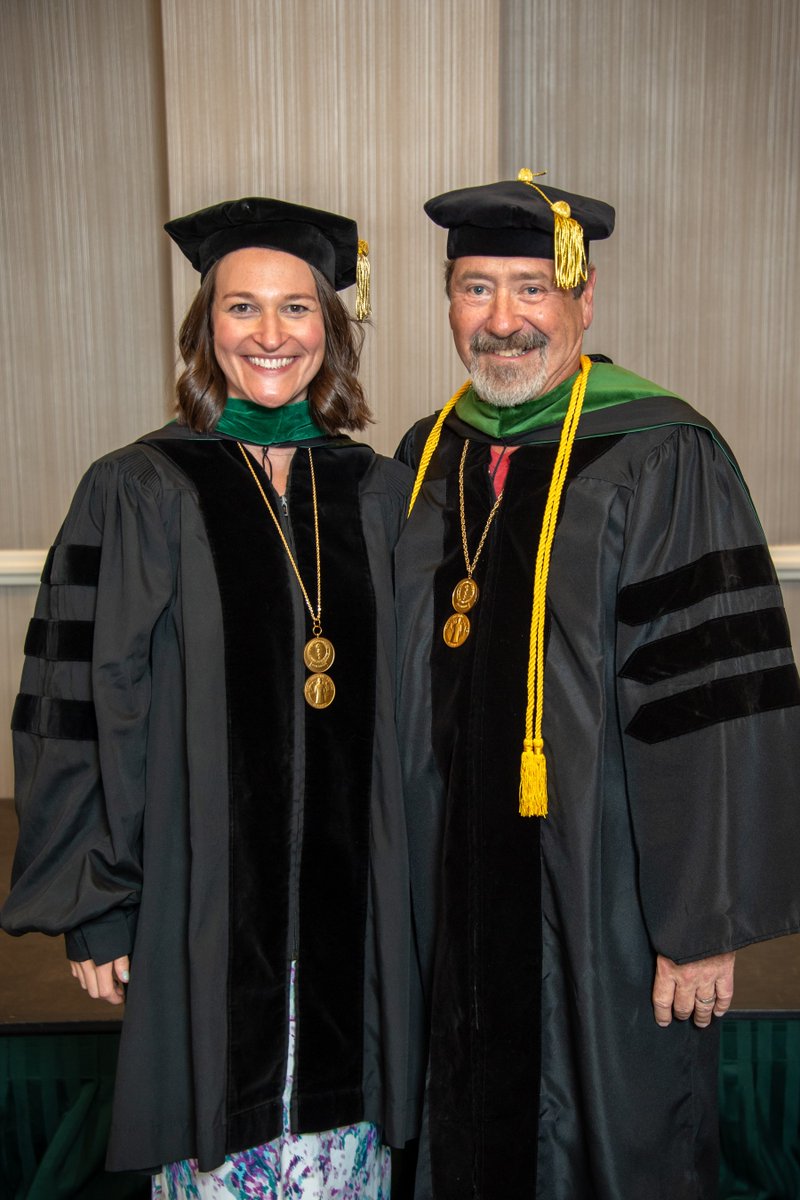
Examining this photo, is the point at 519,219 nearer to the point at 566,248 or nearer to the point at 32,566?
the point at 566,248

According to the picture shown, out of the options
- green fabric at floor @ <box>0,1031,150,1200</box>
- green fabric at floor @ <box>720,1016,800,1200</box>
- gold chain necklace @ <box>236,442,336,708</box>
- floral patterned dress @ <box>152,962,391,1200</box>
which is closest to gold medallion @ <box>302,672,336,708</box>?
gold chain necklace @ <box>236,442,336,708</box>

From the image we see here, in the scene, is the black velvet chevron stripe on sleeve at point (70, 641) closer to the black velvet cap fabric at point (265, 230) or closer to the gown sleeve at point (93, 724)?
the gown sleeve at point (93, 724)

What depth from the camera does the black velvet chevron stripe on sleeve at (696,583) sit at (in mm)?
1930

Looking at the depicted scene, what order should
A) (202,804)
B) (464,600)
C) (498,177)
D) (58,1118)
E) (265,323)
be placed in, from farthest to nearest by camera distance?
(498,177) → (58,1118) → (464,600) → (265,323) → (202,804)

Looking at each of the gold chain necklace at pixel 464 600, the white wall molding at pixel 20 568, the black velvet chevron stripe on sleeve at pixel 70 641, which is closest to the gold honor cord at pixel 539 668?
the gold chain necklace at pixel 464 600

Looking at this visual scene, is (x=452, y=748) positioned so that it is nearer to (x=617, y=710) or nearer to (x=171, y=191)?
(x=617, y=710)

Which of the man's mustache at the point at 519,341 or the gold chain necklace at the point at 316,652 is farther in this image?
the man's mustache at the point at 519,341

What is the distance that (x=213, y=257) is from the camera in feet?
6.72

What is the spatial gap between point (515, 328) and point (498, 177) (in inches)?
82.7

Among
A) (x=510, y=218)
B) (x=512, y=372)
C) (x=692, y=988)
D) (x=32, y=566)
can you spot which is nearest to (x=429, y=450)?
(x=512, y=372)

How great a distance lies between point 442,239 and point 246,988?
8.75 ft

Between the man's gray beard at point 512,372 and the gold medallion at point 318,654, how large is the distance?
58 centimetres

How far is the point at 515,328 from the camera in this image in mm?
2162

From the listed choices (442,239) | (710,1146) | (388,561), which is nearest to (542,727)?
(388,561)
